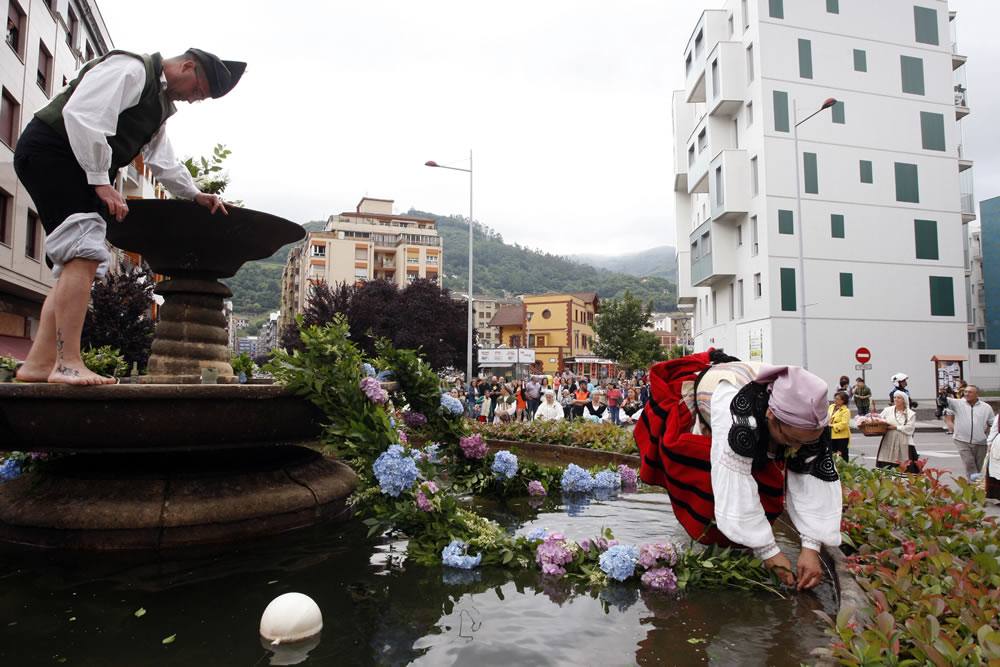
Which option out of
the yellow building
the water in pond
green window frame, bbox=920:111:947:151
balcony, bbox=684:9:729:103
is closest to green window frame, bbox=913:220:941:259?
green window frame, bbox=920:111:947:151

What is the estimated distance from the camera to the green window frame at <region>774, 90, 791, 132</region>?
29234 millimetres

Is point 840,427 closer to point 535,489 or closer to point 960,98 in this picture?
point 535,489

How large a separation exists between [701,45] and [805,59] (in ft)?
19.7

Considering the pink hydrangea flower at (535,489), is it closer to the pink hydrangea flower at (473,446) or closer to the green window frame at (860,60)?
the pink hydrangea flower at (473,446)

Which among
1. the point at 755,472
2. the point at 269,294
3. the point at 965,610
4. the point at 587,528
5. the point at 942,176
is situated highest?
the point at 269,294

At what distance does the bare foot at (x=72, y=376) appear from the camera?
3.61 m

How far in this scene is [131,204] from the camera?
4.51 meters

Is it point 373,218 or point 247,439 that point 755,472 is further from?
point 373,218

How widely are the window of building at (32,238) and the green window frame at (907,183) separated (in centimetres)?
3501

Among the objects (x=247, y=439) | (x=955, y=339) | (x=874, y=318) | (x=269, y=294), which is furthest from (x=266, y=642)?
(x=269, y=294)

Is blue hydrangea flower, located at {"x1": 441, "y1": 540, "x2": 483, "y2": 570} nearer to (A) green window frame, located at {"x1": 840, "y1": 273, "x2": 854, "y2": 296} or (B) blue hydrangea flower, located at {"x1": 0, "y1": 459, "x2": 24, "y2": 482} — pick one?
(B) blue hydrangea flower, located at {"x1": 0, "y1": 459, "x2": 24, "y2": 482}

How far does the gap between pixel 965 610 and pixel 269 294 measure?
163 meters

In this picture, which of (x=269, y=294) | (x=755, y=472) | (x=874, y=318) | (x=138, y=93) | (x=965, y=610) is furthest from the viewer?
(x=269, y=294)

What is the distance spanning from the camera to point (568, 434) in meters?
9.52
